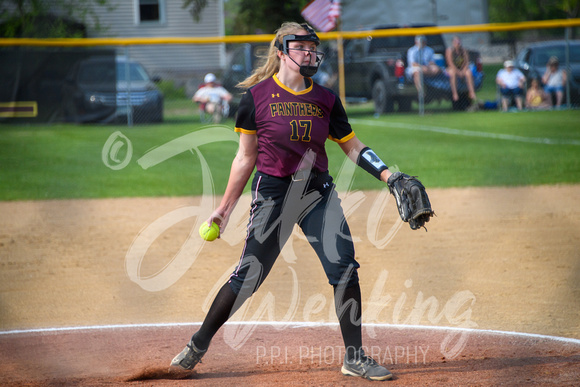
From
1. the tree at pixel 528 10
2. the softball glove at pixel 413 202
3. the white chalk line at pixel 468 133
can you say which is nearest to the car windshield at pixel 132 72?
the white chalk line at pixel 468 133

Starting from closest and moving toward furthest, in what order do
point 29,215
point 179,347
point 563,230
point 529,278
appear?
point 179,347
point 529,278
point 563,230
point 29,215

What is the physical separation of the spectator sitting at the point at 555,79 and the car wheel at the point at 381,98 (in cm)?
335

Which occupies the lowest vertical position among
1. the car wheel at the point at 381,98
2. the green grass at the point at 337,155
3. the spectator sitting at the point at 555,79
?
the green grass at the point at 337,155

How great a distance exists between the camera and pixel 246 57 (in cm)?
1466

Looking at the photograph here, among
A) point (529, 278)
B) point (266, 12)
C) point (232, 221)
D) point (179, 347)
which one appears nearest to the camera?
point (179, 347)

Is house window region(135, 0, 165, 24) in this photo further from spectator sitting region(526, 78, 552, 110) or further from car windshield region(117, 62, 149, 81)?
spectator sitting region(526, 78, 552, 110)

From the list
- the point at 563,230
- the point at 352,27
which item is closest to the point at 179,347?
the point at 563,230

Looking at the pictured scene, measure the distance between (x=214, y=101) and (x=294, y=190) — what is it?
11.2m

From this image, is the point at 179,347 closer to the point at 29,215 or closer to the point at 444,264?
the point at 444,264

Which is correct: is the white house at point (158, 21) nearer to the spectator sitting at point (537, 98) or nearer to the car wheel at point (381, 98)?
the car wheel at point (381, 98)

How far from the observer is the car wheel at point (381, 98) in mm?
14938

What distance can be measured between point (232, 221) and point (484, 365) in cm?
422

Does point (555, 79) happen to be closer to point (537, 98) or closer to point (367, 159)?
point (537, 98)

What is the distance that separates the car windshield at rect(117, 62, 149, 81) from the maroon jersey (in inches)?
447
